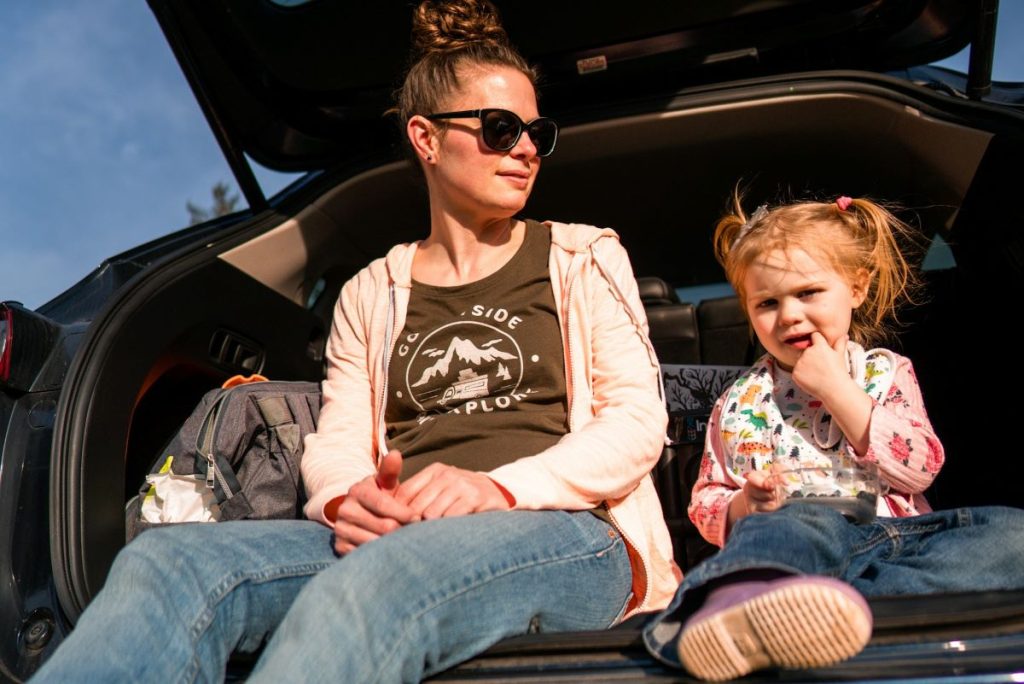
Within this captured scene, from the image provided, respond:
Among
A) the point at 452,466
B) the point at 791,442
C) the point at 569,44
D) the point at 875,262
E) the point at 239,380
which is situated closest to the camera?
the point at 452,466

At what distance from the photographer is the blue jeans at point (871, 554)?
1101mm

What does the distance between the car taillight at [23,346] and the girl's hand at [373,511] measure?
717 mm

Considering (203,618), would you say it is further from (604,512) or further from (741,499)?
(741,499)

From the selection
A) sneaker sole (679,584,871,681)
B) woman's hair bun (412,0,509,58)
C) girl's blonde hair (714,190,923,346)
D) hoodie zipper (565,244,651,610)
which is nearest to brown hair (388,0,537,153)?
woman's hair bun (412,0,509,58)

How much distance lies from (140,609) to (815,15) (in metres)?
2.03

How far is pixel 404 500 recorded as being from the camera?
135cm

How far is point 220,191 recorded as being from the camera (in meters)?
17.8

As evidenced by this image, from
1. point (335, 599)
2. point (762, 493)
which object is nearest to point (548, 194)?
point (762, 493)

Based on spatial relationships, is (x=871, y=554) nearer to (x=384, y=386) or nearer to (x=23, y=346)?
(x=384, y=386)

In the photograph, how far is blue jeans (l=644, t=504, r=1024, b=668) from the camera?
1.10 m

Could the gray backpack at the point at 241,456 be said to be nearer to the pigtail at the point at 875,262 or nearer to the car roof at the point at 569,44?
the car roof at the point at 569,44

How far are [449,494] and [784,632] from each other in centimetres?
54

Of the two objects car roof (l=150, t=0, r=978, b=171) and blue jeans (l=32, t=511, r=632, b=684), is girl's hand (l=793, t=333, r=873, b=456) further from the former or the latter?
car roof (l=150, t=0, r=978, b=171)

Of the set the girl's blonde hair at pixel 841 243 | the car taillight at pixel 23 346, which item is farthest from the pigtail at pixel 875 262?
the car taillight at pixel 23 346
